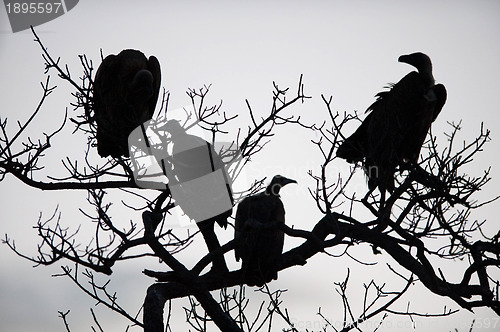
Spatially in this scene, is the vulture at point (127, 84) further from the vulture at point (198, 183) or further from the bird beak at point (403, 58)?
the bird beak at point (403, 58)

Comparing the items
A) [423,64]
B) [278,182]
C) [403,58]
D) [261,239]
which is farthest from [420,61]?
[261,239]

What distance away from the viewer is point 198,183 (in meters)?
6.07

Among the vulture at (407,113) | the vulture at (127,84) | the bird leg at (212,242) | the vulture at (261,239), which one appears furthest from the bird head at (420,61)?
the bird leg at (212,242)

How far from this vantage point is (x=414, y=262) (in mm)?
4695

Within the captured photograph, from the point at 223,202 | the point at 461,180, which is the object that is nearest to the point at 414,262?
the point at 461,180

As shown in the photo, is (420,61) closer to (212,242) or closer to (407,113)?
(407,113)

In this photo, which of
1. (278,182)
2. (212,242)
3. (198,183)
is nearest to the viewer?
(212,242)

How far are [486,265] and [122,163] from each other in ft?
9.61

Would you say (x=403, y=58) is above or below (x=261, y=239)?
above

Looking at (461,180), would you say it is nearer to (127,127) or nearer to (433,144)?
(433,144)

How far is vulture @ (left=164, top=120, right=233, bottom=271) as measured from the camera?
17.8 ft

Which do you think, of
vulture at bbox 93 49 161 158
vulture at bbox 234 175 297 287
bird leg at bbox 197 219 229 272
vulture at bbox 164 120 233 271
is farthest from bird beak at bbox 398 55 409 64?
bird leg at bbox 197 219 229 272

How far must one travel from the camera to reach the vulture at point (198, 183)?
5.42m

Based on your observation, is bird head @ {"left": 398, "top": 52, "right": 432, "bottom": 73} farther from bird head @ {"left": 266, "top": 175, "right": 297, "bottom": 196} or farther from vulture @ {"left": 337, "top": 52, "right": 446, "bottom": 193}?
bird head @ {"left": 266, "top": 175, "right": 297, "bottom": 196}
